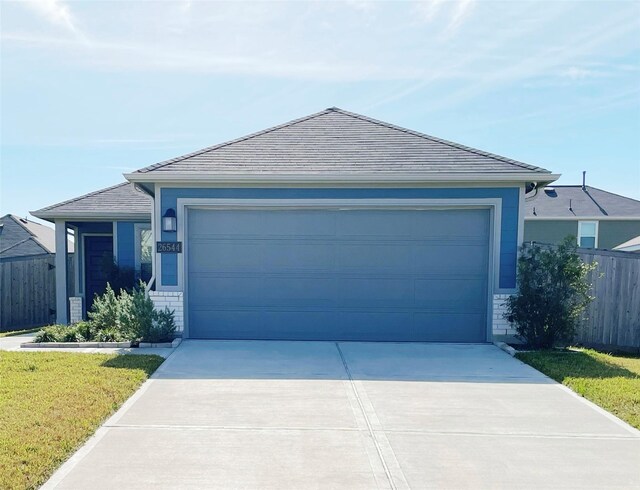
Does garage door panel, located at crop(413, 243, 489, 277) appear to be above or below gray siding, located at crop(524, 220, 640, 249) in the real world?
below

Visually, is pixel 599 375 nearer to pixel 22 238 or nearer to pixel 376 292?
pixel 376 292

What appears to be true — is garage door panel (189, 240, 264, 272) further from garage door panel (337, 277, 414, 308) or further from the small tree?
the small tree

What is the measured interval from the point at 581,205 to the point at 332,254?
1656 cm

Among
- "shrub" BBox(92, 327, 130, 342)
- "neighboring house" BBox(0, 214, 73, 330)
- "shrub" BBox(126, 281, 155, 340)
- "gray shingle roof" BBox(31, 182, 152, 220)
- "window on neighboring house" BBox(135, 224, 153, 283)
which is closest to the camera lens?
"shrub" BBox(126, 281, 155, 340)

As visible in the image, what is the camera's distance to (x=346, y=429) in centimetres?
379

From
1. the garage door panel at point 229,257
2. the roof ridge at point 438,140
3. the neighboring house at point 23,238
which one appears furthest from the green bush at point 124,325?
the neighboring house at point 23,238

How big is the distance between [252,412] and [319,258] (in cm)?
372

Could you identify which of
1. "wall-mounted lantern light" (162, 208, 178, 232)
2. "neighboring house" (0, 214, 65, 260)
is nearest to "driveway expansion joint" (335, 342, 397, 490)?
"wall-mounted lantern light" (162, 208, 178, 232)

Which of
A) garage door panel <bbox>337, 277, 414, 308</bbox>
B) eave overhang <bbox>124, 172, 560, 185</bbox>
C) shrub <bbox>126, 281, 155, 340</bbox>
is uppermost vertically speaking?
eave overhang <bbox>124, 172, 560, 185</bbox>

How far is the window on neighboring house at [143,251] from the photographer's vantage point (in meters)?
10.0

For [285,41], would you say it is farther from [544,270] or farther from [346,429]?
[346,429]

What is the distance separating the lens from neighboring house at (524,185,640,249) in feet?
60.0

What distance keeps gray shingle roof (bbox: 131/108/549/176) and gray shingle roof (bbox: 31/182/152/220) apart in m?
2.86

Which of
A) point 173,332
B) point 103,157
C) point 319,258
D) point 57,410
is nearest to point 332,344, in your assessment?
point 319,258
